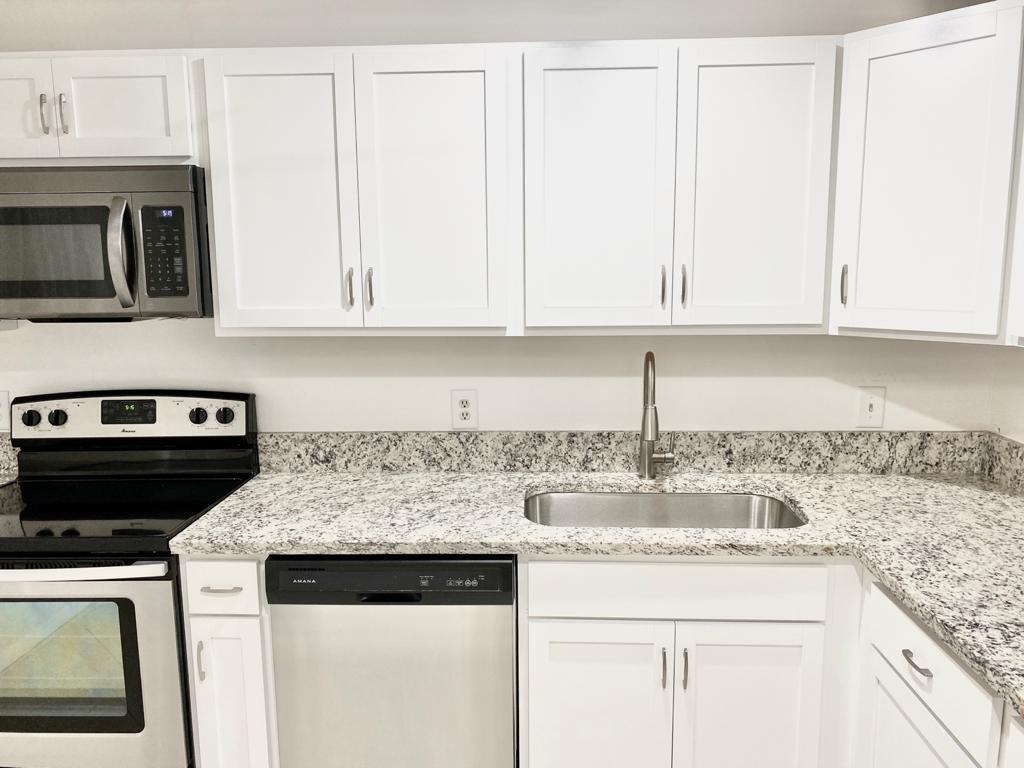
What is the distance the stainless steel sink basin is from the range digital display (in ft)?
3.99

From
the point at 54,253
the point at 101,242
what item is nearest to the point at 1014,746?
the point at 101,242

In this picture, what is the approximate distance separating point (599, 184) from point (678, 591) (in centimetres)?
104

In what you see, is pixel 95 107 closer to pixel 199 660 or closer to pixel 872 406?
pixel 199 660

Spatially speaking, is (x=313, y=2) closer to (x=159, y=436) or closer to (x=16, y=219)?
(x=16, y=219)

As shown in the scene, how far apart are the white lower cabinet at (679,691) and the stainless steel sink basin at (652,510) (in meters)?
0.44

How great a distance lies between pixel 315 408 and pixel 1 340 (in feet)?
3.38

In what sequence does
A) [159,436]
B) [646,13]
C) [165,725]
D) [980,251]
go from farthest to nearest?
[159,436], [646,13], [165,725], [980,251]

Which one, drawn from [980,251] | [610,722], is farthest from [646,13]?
[610,722]

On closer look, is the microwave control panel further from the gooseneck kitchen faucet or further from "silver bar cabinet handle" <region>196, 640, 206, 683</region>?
the gooseneck kitchen faucet

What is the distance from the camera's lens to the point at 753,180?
1762 mm

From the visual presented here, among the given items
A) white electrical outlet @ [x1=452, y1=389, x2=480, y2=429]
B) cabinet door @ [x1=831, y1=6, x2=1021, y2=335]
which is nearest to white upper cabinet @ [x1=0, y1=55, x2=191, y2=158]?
white electrical outlet @ [x1=452, y1=389, x2=480, y2=429]

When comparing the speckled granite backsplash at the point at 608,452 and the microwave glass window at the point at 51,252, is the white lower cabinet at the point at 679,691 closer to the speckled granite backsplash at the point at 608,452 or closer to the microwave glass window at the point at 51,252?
the speckled granite backsplash at the point at 608,452

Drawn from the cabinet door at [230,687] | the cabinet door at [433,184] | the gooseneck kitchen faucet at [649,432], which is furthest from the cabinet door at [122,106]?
the gooseneck kitchen faucet at [649,432]

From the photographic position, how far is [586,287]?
182cm
